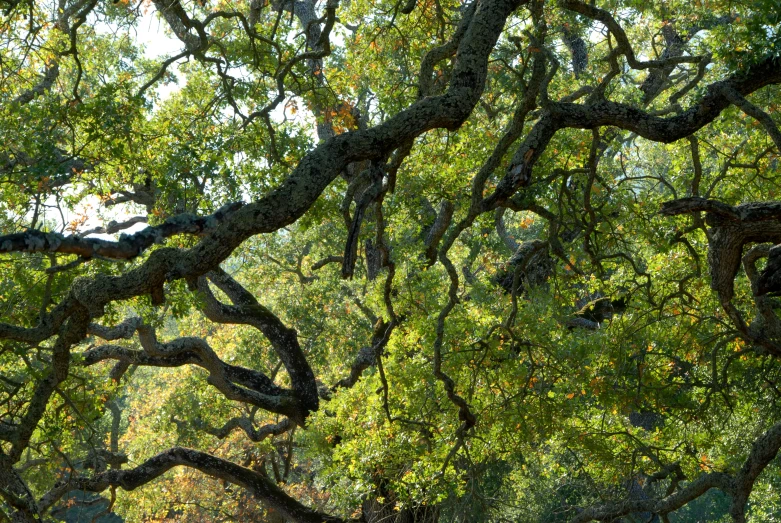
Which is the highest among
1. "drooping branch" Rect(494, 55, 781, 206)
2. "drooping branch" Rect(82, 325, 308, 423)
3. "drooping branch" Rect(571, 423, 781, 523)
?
"drooping branch" Rect(82, 325, 308, 423)

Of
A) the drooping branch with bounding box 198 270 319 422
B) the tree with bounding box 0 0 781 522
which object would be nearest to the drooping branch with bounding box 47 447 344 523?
the tree with bounding box 0 0 781 522

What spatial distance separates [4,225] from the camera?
26.9 ft

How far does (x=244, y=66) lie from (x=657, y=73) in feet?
21.8

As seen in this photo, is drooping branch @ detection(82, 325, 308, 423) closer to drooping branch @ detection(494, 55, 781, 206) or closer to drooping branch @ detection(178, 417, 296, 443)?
drooping branch @ detection(178, 417, 296, 443)

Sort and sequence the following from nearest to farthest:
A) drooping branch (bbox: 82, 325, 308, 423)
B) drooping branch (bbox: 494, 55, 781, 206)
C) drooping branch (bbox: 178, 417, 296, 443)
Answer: drooping branch (bbox: 494, 55, 781, 206), drooping branch (bbox: 82, 325, 308, 423), drooping branch (bbox: 178, 417, 296, 443)

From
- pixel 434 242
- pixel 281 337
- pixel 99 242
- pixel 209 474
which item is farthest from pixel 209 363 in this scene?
pixel 99 242

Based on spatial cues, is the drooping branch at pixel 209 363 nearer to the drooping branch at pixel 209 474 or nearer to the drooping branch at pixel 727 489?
the drooping branch at pixel 209 474

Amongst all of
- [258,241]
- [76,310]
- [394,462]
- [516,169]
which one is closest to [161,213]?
[394,462]

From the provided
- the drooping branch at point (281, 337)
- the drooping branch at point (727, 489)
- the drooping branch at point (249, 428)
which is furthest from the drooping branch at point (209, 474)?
the drooping branch at point (727, 489)

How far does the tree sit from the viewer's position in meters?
5.11

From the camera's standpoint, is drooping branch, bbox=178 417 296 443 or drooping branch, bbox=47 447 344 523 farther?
drooping branch, bbox=178 417 296 443

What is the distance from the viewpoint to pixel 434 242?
7.20 metres

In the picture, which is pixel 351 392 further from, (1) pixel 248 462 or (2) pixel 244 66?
(1) pixel 248 462

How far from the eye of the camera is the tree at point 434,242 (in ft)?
16.8
